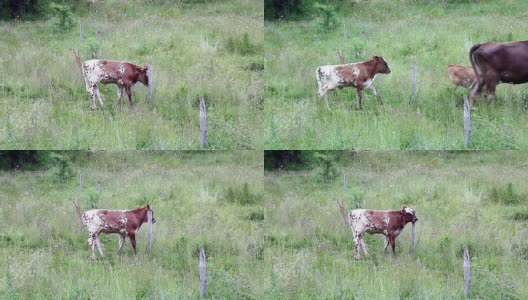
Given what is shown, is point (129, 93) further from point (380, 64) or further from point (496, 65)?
point (496, 65)

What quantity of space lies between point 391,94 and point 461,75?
161cm

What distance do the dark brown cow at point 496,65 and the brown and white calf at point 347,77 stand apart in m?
2.13

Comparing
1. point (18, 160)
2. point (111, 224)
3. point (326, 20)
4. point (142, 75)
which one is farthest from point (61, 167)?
point (326, 20)

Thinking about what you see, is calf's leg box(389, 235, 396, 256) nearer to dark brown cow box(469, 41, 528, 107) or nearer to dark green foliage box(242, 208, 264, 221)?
dark green foliage box(242, 208, 264, 221)

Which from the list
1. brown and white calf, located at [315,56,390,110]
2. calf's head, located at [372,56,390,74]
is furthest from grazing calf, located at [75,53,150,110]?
calf's head, located at [372,56,390,74]

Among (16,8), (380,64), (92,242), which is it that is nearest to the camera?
(92,242)

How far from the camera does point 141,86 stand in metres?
19.9

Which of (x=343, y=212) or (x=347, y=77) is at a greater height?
(x=347, y=77)

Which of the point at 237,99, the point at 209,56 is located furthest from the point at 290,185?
the point at 209,56

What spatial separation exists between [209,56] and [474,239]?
876 centimetres

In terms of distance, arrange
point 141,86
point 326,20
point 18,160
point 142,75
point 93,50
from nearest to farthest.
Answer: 1. point 142,75
2. point 141,86
3. point 18,160
4. point 93,50
5. point 326,20

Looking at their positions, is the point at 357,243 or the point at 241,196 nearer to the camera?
the point at 357,243

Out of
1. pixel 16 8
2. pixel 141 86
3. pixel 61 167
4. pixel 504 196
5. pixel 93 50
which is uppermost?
pixel 16 8

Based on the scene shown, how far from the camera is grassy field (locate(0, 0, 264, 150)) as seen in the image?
59.2 ft
